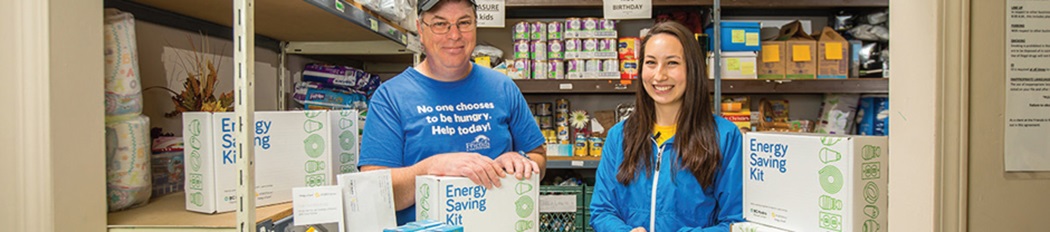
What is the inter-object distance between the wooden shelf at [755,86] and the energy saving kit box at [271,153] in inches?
70.7

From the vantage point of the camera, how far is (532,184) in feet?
4.45

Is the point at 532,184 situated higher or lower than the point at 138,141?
lower

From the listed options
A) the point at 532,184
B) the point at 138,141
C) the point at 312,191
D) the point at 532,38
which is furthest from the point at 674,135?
the point at 532,38

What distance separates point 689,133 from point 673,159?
10 cm

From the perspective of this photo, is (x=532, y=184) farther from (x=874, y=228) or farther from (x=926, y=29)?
(x=926, y=29)

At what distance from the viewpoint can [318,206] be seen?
123 cm

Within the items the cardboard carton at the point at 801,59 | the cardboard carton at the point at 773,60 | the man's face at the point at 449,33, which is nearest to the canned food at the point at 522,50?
the cardboard carton at the point at 773,60

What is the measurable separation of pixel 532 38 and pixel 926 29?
2.75 metres

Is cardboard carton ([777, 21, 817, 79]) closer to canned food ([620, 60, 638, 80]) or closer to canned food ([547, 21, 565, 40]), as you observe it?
canned food ([620, 60, 638, 80])

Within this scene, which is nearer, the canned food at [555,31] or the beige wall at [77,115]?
the beige wall at [77,115]

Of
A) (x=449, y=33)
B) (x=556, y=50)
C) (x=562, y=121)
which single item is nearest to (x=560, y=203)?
(x=562, y=121)

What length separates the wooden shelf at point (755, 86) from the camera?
3.36 m

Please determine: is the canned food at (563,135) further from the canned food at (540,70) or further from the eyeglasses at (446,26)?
the eyeglasses at (446,26)

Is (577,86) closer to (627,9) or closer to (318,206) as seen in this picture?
(627,9)
